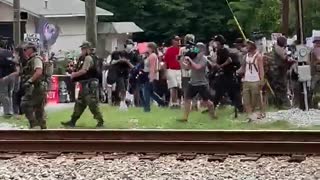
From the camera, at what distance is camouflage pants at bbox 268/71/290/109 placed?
1862 cm

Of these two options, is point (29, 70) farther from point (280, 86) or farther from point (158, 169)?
point (280, 86)

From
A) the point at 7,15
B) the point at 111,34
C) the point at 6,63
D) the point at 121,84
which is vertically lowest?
the point at 121,84

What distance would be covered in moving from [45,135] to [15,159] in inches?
64.6

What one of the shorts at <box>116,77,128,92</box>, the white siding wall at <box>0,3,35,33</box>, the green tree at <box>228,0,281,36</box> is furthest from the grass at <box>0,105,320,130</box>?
the white siding wall at <box>0,3,35,33</box>

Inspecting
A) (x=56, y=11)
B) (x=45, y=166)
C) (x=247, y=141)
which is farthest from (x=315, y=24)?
(x=45, y=166)

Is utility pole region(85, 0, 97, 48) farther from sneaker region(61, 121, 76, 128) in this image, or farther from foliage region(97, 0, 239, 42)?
foliage region(97, 0, 239, 42)

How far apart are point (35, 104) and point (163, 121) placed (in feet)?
10.8

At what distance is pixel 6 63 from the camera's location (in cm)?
1767

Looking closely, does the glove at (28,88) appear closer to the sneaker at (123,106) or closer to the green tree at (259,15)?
the sneaker at (123,106)

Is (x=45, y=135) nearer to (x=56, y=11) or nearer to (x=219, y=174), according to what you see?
(x=219, y=174)

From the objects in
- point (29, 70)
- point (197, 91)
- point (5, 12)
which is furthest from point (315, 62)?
point (5, 12)

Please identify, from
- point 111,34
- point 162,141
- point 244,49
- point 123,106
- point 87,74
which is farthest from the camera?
point 111,34

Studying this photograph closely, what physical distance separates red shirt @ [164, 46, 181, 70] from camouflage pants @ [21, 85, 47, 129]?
5.31 metres

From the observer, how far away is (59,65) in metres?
29.9
